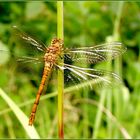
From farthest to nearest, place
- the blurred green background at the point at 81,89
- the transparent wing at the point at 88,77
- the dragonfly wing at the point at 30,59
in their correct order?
the blurred green background at the point at 81,89 < the dragonfly wing at the point at 30,59 < the transparent wing at the point at 88,77

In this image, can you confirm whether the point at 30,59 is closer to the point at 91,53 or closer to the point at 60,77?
the point at 91,53

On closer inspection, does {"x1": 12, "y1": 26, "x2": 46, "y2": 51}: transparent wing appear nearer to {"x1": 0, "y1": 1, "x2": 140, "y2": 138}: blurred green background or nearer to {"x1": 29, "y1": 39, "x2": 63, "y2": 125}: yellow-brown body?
{"x1": 29, "y1": 39, "x2": 63, "y2": 125}: yellow-brown body

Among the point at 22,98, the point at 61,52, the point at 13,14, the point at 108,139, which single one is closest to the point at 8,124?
the point at 22,98

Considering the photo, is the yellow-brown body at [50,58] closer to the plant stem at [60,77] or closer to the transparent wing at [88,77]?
the transparent wing at [88,77]

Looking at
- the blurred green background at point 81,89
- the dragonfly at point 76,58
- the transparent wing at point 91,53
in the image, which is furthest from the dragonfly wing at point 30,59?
the blurred green background at point 81,89

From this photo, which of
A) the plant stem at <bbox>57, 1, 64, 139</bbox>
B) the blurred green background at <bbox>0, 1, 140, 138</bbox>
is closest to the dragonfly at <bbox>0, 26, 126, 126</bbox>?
the plant stem at <bbox>57, 1, 64, 139</bbox>

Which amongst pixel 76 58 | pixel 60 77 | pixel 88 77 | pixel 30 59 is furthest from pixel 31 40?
pixel 60 77
